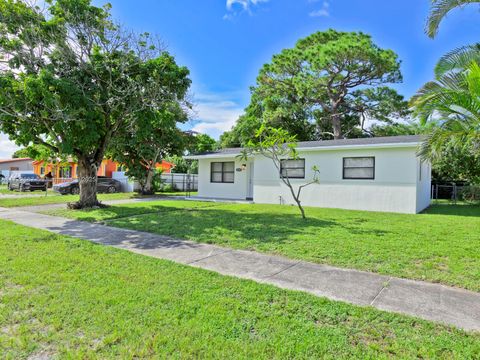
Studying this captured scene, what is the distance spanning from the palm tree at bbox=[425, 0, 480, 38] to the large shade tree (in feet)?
27.6

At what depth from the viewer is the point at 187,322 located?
3.06 meters

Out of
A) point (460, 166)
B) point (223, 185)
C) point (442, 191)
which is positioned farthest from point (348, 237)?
point (442, 191)

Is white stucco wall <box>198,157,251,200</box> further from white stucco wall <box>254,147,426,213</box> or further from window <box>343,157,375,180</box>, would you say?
window <box>343,157,375,180</box>

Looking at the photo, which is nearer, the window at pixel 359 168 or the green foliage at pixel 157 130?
the green foliage at pixel 157 130

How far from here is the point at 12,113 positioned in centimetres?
998

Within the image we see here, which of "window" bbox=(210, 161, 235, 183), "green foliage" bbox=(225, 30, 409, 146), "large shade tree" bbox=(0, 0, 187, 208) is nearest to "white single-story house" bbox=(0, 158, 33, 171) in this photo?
"green foliage" bbox=(225, 30, 409, 146)

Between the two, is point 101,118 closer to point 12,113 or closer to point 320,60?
point 12,113

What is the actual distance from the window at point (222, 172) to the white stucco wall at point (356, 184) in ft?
9.07

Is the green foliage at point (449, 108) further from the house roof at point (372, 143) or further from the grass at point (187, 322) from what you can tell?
the grass at point (187, 322)

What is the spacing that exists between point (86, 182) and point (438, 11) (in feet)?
41.8

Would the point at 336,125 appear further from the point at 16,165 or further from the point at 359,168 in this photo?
the point at 16,165

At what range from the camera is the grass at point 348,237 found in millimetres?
4914

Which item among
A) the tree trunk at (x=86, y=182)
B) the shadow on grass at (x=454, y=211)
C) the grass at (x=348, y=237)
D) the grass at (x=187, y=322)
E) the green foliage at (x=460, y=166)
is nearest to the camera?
the grass at (x=187, y=322)

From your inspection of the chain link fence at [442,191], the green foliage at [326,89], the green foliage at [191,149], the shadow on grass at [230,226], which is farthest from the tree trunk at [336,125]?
the shadow on grass at [230,226]
